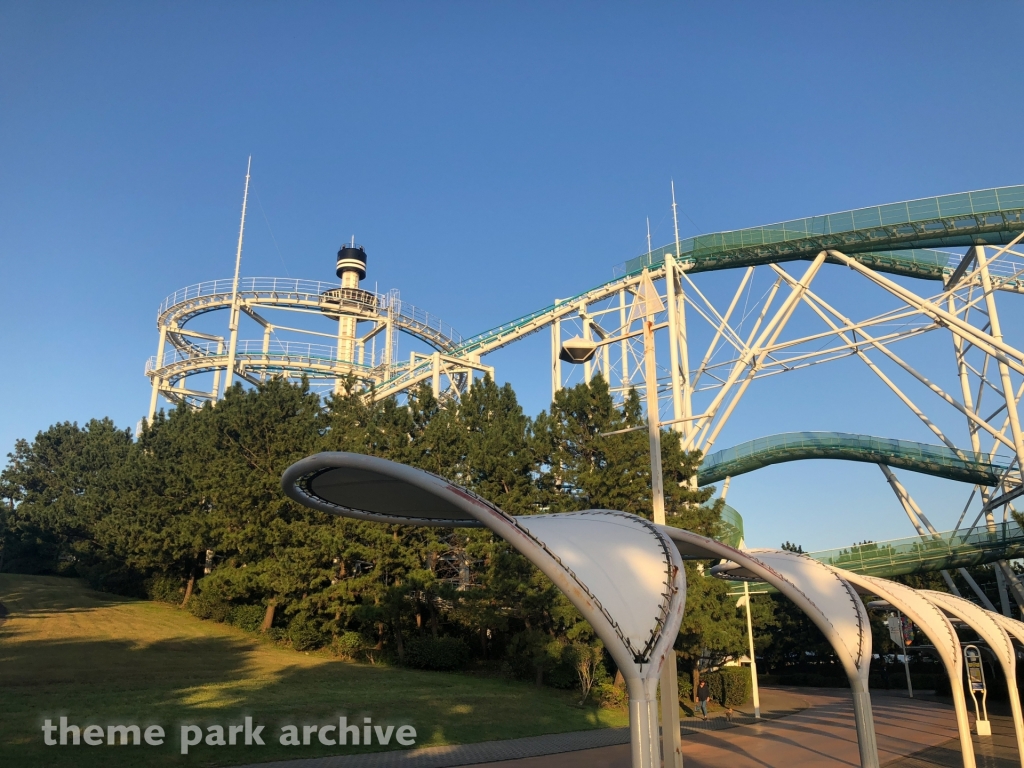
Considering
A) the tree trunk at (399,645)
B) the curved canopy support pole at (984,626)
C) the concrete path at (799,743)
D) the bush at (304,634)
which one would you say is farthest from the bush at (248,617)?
the curved canopy support pole at (984,626)

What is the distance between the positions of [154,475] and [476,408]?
1594 cm

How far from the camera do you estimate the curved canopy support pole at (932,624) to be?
45.0ft

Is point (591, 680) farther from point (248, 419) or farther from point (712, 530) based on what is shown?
point (248, 419)

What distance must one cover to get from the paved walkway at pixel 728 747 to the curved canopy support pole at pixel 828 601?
15.5ft

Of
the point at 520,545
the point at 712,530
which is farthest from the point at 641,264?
the point at 520,545

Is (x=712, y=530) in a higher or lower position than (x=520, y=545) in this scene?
higher

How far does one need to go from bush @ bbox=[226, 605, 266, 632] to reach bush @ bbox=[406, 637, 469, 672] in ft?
25.4

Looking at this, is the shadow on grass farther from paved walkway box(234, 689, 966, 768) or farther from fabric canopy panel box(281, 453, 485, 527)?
fabric canopy panel box(281, 453, 485, 527)

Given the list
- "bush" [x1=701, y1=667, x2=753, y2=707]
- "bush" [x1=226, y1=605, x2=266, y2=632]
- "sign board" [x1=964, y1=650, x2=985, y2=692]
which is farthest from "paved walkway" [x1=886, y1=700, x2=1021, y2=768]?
"bush" [x1=226, y1=605, x2=266, y2=632]

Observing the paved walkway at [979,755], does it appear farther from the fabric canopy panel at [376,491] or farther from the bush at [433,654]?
the bush at [433,654]

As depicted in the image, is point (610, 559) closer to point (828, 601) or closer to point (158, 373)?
point (828, 601)

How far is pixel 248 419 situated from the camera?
31.1 meters

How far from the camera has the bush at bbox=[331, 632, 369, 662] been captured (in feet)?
91.7

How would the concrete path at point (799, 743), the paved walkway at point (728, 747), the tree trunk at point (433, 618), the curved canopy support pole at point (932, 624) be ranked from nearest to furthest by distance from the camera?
the curved canopy support pole at point (932, 624)
the paved walkway at point (728, 747)
the concrete path at point (799, 743)
the tree trunk at point (433, 618)
